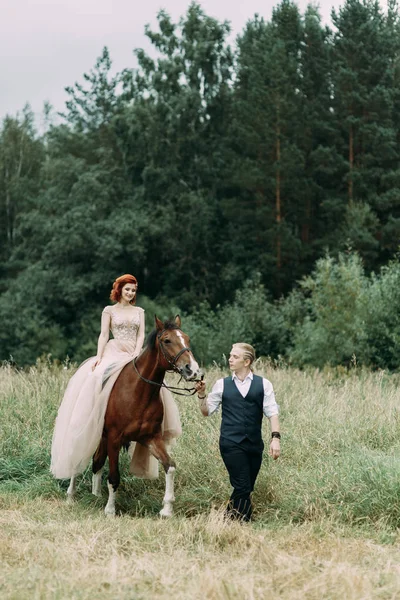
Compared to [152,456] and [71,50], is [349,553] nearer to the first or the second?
[152,456]

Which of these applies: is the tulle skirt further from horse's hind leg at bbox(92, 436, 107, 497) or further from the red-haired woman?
horse's hind leg at bbox(92, 436, 107, 497)

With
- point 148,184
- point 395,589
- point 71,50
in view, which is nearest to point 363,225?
point 148,184

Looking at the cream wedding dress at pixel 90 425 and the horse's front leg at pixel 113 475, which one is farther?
the cream wedding dress at pixel 90 425

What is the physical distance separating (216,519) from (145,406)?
169 cm

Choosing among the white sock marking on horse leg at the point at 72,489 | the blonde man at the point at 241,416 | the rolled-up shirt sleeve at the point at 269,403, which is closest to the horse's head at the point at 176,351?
the blonde man at the point at 241,416

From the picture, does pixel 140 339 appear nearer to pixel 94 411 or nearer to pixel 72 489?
pixel 94 411

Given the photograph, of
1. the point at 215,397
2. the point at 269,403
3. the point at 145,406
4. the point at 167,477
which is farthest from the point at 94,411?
the point at 269,403

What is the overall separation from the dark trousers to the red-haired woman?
4.07 ft

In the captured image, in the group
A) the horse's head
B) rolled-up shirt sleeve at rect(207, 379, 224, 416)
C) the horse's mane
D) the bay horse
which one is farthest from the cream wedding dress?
rolled-up shirt sleeve at rect(207, 379, 224, 416)

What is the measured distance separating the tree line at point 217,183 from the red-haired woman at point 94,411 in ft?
94.2

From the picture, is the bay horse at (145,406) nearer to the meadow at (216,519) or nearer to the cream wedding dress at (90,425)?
the cream wedding dress at (90,425)

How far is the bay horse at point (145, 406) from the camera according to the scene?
7871 millimetres

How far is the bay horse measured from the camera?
787 centimetres

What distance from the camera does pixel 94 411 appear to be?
8.53m
